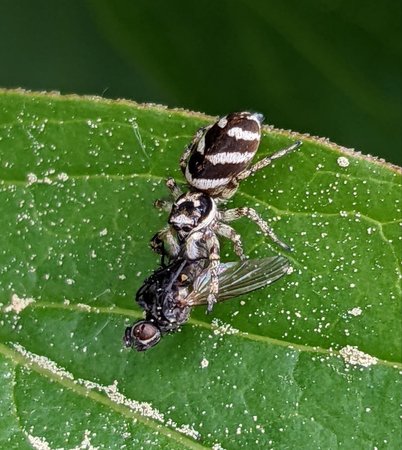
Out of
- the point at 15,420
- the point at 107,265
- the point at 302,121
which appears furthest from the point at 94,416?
the point at 302,121

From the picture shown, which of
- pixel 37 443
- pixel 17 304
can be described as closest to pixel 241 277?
pixel 17 304

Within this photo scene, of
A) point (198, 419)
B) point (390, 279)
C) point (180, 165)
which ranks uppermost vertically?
point (180, 165)

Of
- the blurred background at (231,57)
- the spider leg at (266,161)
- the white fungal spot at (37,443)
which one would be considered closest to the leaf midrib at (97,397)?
the white fungal spot at (37,443)

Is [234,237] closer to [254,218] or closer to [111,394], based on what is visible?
[254,218]

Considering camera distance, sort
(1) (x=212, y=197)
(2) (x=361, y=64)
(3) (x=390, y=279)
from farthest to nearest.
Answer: (2) (x=361, y=64), (1) (x=212, y=197), (3) (x=390, y=279)

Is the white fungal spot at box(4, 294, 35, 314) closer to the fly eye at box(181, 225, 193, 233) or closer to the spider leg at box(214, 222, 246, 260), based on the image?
the fly eye at box(181, 225, 193, 233)

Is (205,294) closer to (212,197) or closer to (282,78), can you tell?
(212,197)
